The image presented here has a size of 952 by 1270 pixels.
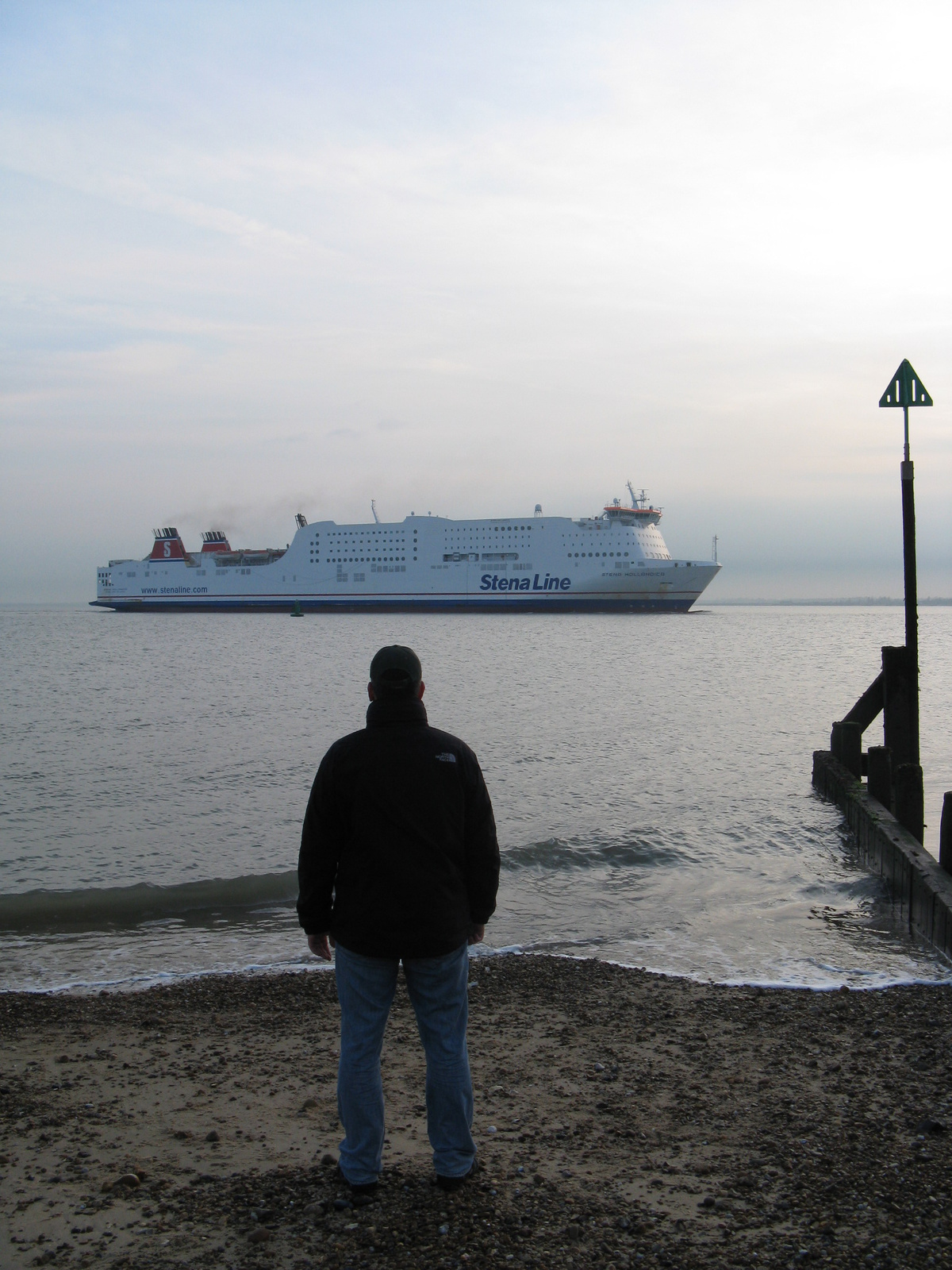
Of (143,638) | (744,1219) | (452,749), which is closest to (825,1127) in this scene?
(744,1219)

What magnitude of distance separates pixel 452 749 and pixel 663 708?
16.5 metres

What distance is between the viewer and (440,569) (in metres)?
68.4

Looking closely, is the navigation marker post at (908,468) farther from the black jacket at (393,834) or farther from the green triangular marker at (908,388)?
the black jacket at (393,834)

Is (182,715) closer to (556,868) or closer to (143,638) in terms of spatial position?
(556,868)

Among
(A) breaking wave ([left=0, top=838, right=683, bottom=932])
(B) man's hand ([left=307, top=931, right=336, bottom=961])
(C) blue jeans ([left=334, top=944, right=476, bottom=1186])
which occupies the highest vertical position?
(B) man's hand ([left=307, top=931, right=336, bottom=961])

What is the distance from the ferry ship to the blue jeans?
2460 inches

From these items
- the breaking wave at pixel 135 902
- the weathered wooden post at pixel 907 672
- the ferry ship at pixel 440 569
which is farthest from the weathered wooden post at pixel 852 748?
the ferry ship at pixel 440 569

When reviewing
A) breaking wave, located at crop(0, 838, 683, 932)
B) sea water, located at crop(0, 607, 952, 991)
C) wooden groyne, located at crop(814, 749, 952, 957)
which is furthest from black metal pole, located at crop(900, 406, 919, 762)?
breaking wave, located at crop(0, 838, 683, 932)

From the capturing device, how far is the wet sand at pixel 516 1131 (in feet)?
7.39

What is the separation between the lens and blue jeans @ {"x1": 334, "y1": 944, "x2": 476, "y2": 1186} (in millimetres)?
2393

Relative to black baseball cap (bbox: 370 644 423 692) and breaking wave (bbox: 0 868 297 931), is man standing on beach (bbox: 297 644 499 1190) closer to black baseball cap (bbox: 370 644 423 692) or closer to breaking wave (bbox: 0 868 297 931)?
black baseball cap (bbox: 370 644 423 692)

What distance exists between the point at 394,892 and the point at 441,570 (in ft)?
217

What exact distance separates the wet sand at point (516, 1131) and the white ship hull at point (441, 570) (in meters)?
60.7

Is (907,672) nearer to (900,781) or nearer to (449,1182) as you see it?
(900,781)
